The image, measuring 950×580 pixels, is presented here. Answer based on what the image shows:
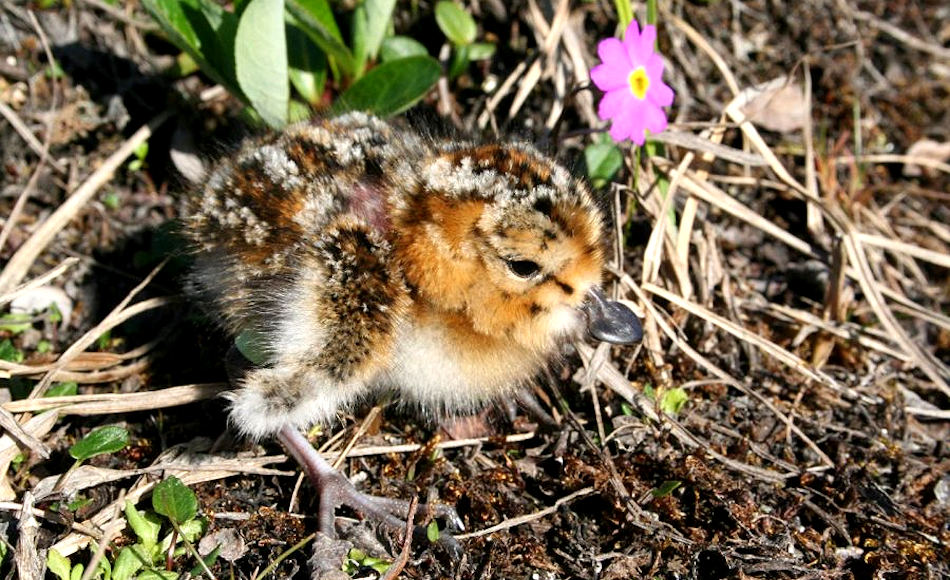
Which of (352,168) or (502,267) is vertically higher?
(352,168)

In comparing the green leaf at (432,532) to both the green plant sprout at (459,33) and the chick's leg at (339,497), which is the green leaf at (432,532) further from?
the green plant sprout at (459,33)

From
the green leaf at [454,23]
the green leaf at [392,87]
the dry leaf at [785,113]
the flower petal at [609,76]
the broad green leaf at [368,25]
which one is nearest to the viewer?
the flower petal at [609,76]

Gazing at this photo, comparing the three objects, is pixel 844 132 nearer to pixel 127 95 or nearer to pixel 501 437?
pixel 501 437

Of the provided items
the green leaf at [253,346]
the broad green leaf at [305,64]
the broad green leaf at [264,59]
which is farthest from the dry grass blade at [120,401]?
the broad green leaf at [305,64]

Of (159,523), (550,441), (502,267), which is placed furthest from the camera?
(550,441)

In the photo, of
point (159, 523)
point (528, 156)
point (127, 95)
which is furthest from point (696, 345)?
point (127, 95)

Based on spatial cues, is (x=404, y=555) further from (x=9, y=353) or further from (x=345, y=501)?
(x=9, y=353)

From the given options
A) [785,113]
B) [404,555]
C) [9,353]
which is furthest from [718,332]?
[9,353]
